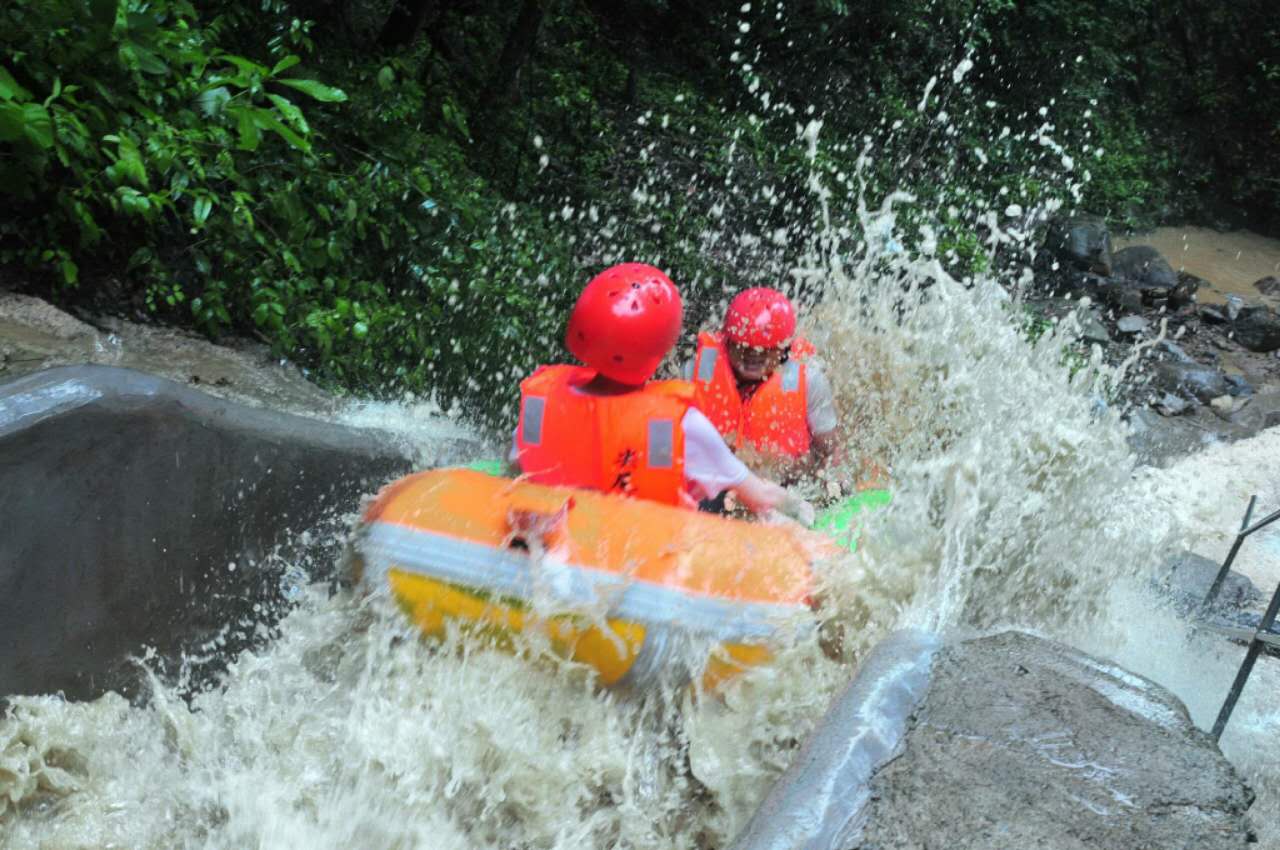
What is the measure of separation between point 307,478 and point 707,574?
1383 millimetres

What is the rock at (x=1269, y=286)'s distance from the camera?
11.5 metres

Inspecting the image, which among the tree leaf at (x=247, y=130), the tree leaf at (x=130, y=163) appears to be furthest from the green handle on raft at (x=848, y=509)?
the tree leaf at (x=130, y=163)

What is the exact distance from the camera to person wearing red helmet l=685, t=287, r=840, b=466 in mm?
4234

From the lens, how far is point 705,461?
10.4 ft

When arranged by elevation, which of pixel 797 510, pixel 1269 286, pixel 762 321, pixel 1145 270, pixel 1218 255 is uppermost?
pixel 1218 255

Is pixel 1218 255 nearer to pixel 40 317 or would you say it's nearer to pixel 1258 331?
pixel 1258 331

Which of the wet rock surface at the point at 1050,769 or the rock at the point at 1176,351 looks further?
the rock at the point at 1176,351

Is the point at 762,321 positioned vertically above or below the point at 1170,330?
below

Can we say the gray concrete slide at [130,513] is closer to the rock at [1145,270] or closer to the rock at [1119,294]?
the rock at [1119,294]

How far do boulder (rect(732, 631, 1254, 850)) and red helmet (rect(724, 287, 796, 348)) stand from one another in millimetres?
2422

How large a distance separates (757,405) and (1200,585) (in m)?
2.06

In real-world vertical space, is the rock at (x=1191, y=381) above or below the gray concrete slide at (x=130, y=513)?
above

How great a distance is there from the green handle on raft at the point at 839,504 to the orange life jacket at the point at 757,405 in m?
0.37

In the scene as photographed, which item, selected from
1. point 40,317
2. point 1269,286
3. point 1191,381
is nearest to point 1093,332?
point 1191,381
